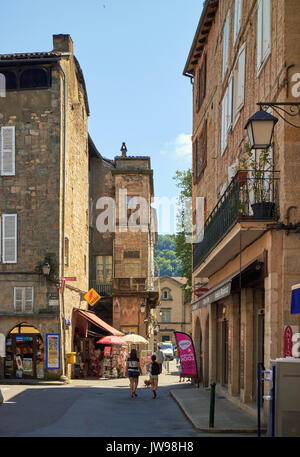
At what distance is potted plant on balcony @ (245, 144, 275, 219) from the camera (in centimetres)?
1345

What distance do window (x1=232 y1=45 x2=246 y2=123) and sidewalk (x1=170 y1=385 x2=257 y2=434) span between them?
286 inches

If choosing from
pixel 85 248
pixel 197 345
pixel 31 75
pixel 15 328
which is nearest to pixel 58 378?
pixel 15 328

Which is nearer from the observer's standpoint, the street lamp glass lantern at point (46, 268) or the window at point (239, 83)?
the window at point (239, 83)

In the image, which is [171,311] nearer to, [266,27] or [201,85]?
[201,85]

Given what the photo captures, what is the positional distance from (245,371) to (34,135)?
16.9 m

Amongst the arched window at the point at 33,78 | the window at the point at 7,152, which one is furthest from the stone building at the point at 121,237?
the window at the point at 7,152

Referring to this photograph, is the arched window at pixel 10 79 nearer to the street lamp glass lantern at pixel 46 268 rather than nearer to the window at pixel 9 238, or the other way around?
the window at pixel 9 238

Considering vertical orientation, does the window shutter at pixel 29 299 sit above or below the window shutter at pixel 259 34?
below

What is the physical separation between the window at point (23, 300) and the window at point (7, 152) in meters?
4.96

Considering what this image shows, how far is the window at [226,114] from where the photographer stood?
1988cm

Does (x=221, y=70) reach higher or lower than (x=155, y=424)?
higher

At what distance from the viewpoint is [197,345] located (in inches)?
1181

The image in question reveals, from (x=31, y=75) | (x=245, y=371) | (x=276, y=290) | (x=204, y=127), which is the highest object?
(x=31, y=75)
